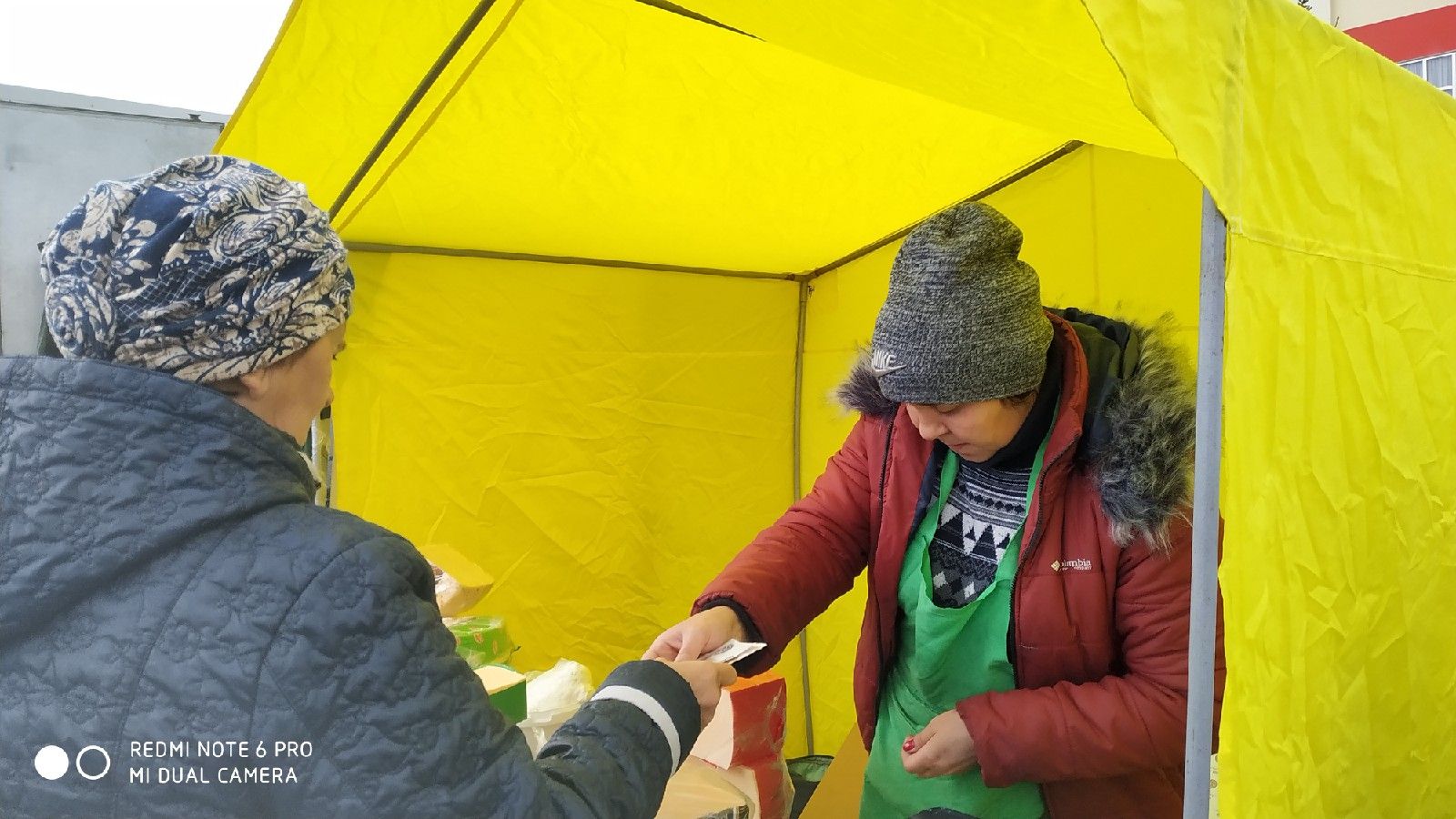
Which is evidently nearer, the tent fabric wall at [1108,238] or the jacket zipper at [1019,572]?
the jacket zipper at [1019,572]

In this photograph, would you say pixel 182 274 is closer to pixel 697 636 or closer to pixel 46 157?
pixel 697 636

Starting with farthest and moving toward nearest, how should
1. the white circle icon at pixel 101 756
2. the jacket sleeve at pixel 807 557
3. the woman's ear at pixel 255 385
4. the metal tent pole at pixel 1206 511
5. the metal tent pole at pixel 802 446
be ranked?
the metal tent pole at pixel 802 446
the jacket sleeve at pixel 807 557
the metal tent pole at pixel 1206 511
the woman's ear at pixel 255 385
the white circle icon at pixel 101 756

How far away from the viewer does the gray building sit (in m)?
3.87

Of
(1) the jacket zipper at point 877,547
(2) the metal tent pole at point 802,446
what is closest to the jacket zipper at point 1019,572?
(1) the jacket zipper at point 877,547

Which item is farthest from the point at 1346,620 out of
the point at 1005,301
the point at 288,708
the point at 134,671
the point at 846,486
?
the point at 134,671

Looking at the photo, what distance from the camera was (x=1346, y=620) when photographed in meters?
1.04

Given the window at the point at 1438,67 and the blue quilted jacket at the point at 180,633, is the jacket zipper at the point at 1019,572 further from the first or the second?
the window at the point at 1438,67

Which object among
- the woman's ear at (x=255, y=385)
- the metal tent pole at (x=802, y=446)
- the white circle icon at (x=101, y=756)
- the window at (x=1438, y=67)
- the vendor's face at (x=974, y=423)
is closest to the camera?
the white circle icon at (x=101, y=756)

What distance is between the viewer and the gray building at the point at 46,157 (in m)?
3.87

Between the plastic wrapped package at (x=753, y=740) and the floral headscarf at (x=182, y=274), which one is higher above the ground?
the floral headscarf at (x=182, y=274)

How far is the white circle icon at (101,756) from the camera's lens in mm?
602

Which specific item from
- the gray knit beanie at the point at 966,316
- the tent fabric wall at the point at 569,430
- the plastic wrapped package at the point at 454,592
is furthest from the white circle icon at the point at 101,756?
the tent fabric wall at the point at 569,430

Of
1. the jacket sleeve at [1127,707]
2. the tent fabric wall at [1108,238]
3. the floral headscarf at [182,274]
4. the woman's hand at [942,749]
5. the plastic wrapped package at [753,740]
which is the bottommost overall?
the plastic wrapped package at [753,740]

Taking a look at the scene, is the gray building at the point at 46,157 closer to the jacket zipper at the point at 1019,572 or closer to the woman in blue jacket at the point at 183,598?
the woman in blue jacket at the point at 183,598
